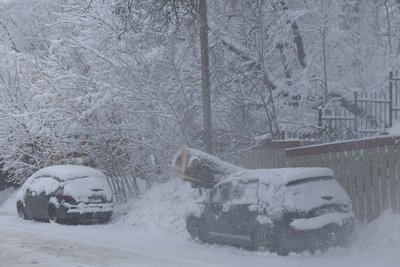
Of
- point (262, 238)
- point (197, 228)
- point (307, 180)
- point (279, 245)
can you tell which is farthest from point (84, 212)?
point (307, 180)

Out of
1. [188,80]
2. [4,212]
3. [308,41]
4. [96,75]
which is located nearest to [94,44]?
[96,75]

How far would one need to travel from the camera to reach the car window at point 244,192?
12.2 metres

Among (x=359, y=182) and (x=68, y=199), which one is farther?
(x=68, y=199)

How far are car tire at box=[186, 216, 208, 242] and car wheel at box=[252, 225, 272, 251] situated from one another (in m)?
1.72

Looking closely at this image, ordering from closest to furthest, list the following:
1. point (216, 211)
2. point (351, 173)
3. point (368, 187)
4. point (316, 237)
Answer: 1. point (316, 237)
2. point (368, 187)
3. point (216, 211)
4. point (351, 173)

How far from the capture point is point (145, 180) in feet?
68.1

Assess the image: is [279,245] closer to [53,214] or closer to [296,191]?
[296,191]

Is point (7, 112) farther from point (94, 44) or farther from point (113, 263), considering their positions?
point (113, 263)

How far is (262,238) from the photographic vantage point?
11680mm

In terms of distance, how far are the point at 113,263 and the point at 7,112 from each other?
13.0 metres

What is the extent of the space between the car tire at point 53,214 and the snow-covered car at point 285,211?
6.51m

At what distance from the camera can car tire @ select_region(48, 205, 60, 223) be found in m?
17.9

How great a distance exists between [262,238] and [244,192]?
111 cm

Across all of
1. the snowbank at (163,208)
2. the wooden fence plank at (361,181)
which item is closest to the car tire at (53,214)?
the snowbank at (163,208)
